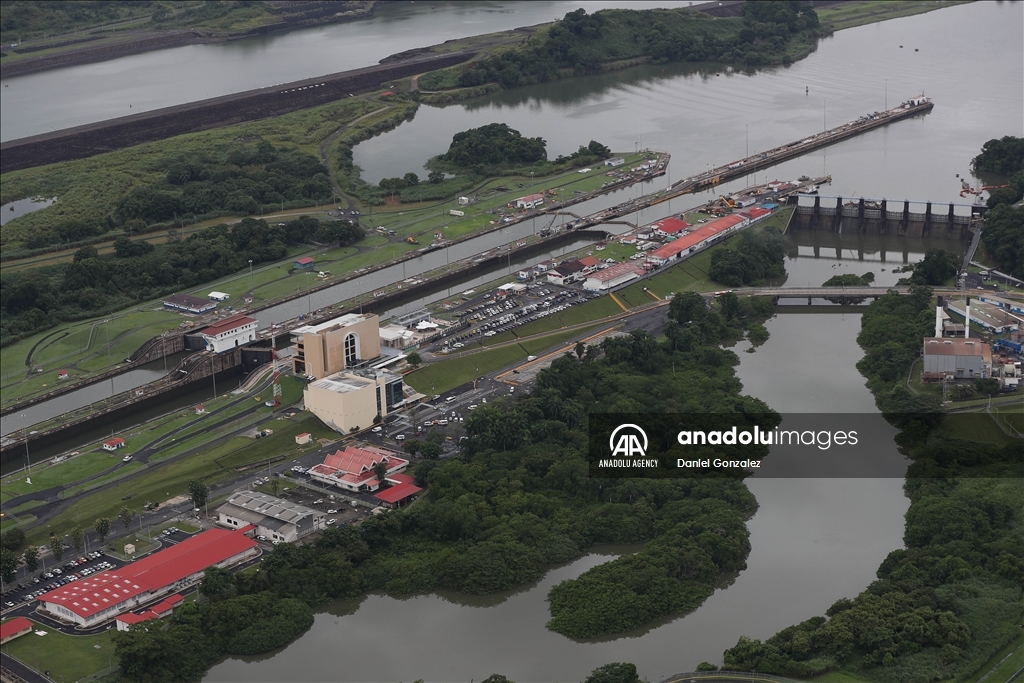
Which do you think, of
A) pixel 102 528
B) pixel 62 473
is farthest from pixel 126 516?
pixel 62 473

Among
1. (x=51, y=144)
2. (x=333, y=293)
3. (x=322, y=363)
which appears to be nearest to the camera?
(x=322, y=363)

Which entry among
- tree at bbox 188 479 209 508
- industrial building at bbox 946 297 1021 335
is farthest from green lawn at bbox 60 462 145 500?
industrial building at bbox 946 297 1021 335

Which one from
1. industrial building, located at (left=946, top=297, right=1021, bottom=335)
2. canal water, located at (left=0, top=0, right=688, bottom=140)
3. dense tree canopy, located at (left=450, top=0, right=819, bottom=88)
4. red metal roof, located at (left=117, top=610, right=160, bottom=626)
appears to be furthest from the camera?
dense tree canopy, located at (left=450, top=0, right=819, bottom=88)

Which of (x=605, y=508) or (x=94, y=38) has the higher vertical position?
(x=94, y=38)

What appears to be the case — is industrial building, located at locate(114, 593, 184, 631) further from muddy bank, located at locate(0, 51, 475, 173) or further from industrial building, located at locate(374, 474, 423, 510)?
muddy bank, located at locate(0, 51, 475, 173)

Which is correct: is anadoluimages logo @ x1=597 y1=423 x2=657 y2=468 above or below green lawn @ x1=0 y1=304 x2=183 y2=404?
below

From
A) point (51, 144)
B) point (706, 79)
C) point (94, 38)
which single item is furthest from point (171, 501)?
point (94, 38)

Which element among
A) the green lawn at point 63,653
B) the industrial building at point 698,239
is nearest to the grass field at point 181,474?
the green lawn at point 63,653

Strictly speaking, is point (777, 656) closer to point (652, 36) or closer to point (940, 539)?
point (940, 539)
